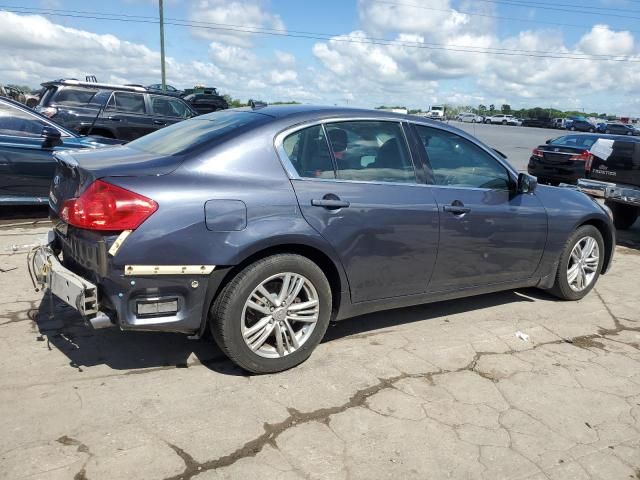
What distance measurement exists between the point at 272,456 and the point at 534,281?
3.14m

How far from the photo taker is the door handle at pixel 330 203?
3510 mm

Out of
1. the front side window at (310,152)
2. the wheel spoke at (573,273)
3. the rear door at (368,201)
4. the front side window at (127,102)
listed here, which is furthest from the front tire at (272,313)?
the front side window at (127,102)

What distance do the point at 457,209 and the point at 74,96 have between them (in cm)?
958

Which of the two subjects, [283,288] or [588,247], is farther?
[588,247]

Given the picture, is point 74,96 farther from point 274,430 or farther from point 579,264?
point 274,430

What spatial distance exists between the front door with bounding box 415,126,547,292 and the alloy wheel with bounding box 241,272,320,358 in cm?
109

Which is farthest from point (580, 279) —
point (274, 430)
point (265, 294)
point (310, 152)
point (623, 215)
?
point (623, 215)

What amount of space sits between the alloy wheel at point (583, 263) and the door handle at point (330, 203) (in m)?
2.68

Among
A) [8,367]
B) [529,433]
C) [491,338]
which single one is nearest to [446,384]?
[529,433]

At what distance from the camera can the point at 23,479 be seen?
2455mm

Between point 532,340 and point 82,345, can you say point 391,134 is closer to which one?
point 532,340

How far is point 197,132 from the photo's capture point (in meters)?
3.77

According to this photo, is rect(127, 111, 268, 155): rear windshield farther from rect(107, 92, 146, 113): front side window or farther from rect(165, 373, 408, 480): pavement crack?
rect(107, 92, 146, 113): front side window

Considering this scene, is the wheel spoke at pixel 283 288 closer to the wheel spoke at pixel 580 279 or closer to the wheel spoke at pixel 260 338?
the wheel spoke at pixel 260 338
